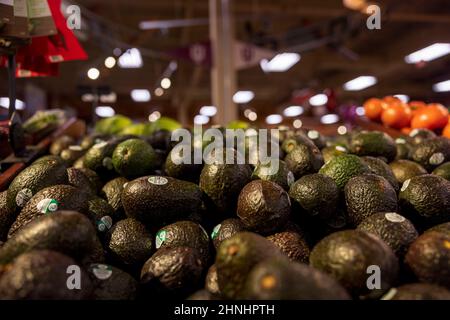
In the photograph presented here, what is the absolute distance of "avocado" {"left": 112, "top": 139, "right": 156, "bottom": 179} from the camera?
6.04ft

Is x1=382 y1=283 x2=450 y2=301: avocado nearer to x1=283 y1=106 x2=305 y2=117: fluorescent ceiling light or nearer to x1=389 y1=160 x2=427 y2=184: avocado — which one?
x1=389 y1=160 x2=427 y2=184: avocado

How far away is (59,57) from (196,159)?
1205mm

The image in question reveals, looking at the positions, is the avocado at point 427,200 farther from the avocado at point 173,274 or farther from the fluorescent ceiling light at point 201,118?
the fluorescent ceiling light at point 201,118

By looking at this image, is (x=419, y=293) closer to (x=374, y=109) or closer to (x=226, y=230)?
(x=226, y=230)

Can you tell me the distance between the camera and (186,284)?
121 cm

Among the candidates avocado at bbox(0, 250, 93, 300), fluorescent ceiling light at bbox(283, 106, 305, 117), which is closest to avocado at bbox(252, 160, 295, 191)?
avocado at bbox(0, 250, 93, 300)

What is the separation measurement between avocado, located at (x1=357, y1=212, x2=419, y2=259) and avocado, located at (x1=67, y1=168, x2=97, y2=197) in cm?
117

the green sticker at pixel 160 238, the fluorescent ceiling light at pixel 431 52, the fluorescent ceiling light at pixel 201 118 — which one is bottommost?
the fluorescent ceiling light at pixel 201 118

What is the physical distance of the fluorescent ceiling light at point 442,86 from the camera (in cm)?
1520

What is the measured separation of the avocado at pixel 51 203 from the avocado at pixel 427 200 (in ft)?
4.28

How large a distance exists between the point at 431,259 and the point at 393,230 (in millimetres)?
188

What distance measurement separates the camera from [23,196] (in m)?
1.59

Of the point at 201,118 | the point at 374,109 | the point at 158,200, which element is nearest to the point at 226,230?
the point at 158,200

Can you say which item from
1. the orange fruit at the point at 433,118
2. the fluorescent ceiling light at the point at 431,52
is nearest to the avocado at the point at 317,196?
the orange fruit at the point at 433,118
